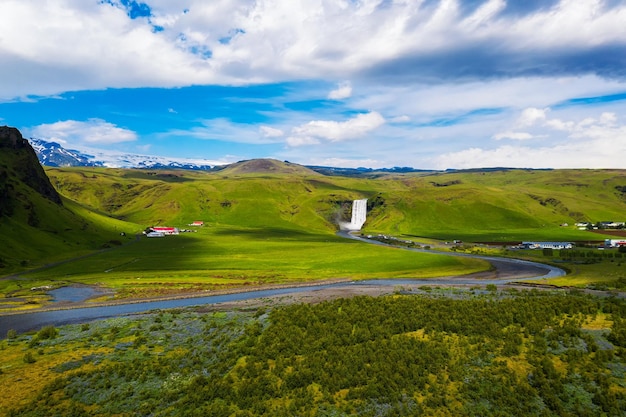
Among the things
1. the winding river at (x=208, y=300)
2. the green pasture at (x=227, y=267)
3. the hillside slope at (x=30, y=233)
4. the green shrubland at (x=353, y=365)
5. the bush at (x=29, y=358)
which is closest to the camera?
the green shrubland at (x=353, y=365)

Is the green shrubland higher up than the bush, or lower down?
higher up

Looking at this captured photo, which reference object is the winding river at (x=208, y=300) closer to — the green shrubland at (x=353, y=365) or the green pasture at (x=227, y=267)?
the green pasture at (x=227, y=267)

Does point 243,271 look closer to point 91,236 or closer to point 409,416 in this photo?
point 409,416

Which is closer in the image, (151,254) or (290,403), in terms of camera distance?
(290,403)

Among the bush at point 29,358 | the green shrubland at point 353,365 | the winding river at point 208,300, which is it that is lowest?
the winding river at point 208,300

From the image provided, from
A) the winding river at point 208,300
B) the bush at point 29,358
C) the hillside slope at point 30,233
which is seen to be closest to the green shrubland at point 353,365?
the bush at point 29,358

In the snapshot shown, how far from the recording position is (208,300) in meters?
82.9

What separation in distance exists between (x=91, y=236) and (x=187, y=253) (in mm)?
68900

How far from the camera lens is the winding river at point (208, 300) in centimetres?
6575

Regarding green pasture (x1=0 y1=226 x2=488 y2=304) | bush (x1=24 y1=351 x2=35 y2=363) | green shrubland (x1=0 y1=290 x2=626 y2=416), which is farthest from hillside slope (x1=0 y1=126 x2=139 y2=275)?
green shrubland (x1=0 y1=290 x2=626 y2=416)

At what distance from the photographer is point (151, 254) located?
163m

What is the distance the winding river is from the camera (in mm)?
65750

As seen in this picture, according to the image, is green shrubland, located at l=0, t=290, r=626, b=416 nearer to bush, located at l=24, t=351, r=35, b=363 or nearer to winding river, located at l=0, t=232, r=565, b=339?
bush, located at l=24, t=351, r=35, b=363

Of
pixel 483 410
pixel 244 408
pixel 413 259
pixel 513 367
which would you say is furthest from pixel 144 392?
pixel 413 259
